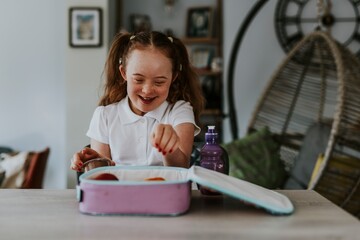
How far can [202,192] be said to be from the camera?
4.54ft

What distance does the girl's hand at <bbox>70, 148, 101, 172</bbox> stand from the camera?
1435 millimetres

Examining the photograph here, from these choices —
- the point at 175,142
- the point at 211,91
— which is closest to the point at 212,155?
the point at 175,142

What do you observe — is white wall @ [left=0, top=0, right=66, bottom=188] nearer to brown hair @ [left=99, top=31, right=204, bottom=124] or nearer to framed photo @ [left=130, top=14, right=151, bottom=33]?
framed photo @ [left=130, top=14, right=151, bottom=33]

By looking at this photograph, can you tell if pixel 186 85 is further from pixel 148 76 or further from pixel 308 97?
pixel 308 97

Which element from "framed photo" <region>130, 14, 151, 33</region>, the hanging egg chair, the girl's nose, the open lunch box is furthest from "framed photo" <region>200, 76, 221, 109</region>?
the open lunch box

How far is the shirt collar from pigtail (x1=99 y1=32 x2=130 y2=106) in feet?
0.14

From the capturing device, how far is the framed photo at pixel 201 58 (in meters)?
4.77

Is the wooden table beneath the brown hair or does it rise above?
beneath

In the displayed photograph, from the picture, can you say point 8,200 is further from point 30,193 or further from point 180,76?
point 180,76

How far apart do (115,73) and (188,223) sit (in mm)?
792

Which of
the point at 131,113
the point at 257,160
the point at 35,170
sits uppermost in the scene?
the point at 131,113

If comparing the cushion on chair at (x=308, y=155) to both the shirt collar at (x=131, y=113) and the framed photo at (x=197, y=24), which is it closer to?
the framed photo at (x=197, y=24)

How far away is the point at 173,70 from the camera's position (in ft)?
5.58

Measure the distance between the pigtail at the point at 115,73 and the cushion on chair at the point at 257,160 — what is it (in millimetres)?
1986
